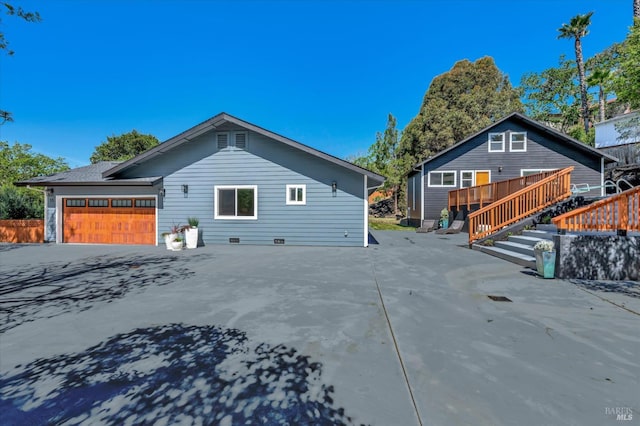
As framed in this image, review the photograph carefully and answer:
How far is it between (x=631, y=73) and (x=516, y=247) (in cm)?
698

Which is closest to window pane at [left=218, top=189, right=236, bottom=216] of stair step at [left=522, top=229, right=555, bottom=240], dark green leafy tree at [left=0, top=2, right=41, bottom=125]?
dark green leafy tree at [left=0, top=2, right=41, bottom=125]

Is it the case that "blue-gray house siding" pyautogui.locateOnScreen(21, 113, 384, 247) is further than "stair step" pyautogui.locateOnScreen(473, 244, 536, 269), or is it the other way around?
"blue-gray house siding" pyautogui.locateOnScreen(21, 113, 384, 247)

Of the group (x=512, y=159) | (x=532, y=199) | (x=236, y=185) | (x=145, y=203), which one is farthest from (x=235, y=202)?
(x=512, y=159)

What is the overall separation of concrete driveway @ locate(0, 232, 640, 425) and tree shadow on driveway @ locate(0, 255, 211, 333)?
6cm

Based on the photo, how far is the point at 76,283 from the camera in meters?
5.58

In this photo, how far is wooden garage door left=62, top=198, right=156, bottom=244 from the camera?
11523 mm

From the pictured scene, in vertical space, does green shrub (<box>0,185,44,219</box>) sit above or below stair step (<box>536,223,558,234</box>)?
above

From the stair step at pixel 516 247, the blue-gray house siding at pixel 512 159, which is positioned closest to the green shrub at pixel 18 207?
the stair step at pixel 516 247

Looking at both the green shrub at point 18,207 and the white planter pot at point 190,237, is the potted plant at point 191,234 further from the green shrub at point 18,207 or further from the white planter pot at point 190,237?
Answer: the green shrub at point 18,207

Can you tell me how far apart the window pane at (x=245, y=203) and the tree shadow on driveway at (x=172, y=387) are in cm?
827

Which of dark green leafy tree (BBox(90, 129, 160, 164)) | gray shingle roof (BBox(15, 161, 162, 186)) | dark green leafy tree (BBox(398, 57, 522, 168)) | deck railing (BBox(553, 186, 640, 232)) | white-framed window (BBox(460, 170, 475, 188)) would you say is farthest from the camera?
dark green leafy tree (BBox(90, 129, 160, 164))

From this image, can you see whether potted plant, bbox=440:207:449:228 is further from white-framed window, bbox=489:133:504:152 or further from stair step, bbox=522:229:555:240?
stair step, bbox=522:229:555:240

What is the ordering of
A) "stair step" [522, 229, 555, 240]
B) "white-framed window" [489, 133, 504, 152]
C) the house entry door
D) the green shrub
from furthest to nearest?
the house entry door, "white-framed window" [489, 133, 504, 152], the green shrub, "stair step" [522, 229, 555, 240]

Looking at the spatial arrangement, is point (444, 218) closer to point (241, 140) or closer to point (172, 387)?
point (241, 140)
